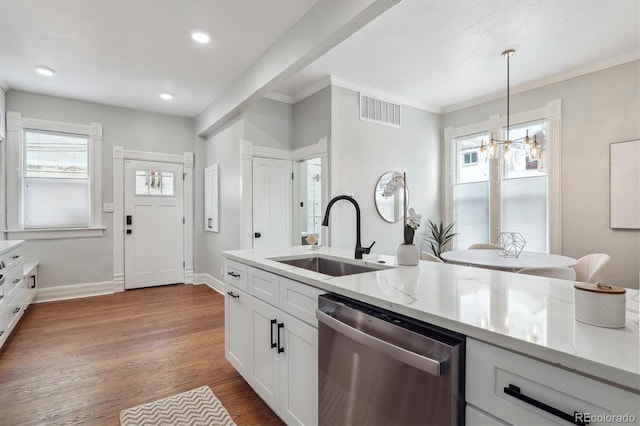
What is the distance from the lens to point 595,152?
12.3 ft

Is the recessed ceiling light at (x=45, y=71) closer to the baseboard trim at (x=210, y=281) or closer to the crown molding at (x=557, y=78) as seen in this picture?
the baseboard trim at (x=210, y=281)

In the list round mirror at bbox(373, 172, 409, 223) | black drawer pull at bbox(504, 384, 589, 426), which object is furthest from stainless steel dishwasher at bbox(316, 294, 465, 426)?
round mirror at bbox(373, 172, 409, 223)

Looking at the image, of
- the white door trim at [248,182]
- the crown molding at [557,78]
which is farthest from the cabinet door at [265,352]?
the crown molding at [557,78]

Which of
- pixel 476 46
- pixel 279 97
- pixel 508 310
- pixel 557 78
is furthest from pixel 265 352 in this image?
pixel 557 78

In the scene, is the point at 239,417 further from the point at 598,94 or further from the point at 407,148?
the point at 598,94

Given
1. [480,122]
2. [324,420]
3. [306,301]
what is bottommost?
[324,420]

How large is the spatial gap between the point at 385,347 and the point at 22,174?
529cm

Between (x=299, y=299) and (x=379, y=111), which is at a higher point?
(x=379, y=111)

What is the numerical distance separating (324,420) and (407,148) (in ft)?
13.7

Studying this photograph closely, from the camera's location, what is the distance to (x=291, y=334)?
161 cm

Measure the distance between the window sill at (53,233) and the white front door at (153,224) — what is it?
40 cm

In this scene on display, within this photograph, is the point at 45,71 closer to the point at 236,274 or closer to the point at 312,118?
the point at 312,118

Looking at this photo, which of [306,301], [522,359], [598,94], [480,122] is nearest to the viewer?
[522,359]

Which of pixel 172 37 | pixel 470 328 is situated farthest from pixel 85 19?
pixel 470 328
